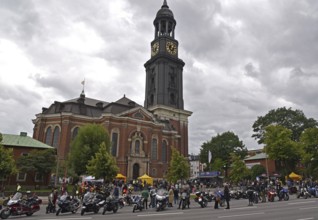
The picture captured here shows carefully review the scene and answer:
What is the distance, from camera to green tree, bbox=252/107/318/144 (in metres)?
59.8

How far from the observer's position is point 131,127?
5688cm

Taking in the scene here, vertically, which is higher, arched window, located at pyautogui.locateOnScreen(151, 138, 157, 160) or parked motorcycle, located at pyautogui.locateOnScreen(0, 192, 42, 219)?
arched window, located at pyautogui.locateOnScreen(151, 138, 157, 160)

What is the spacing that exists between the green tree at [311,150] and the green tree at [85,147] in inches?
1360

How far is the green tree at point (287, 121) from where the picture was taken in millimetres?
59750

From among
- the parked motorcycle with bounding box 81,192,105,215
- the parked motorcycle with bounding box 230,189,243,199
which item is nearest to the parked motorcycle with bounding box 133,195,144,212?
the parked motorcycle with bounding box 81,192,105,215

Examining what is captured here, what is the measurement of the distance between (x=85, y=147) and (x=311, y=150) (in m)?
39.2

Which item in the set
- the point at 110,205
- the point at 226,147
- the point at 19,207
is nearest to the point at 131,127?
the point at 226,147

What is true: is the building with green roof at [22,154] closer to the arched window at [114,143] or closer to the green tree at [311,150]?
the arched window at [114,143]

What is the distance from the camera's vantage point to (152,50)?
262 feet

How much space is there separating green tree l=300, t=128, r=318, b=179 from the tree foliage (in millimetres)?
41629

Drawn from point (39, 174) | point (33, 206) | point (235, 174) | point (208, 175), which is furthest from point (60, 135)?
point (33, 206)

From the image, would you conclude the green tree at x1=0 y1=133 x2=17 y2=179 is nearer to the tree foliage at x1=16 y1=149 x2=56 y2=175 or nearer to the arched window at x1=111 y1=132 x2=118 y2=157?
the tree foliage at x1=16 y1=149 x2=56 y2=175

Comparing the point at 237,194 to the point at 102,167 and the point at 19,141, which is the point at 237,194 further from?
the point at 19,141

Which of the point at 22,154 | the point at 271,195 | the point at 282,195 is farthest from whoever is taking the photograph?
the point at 22,154
